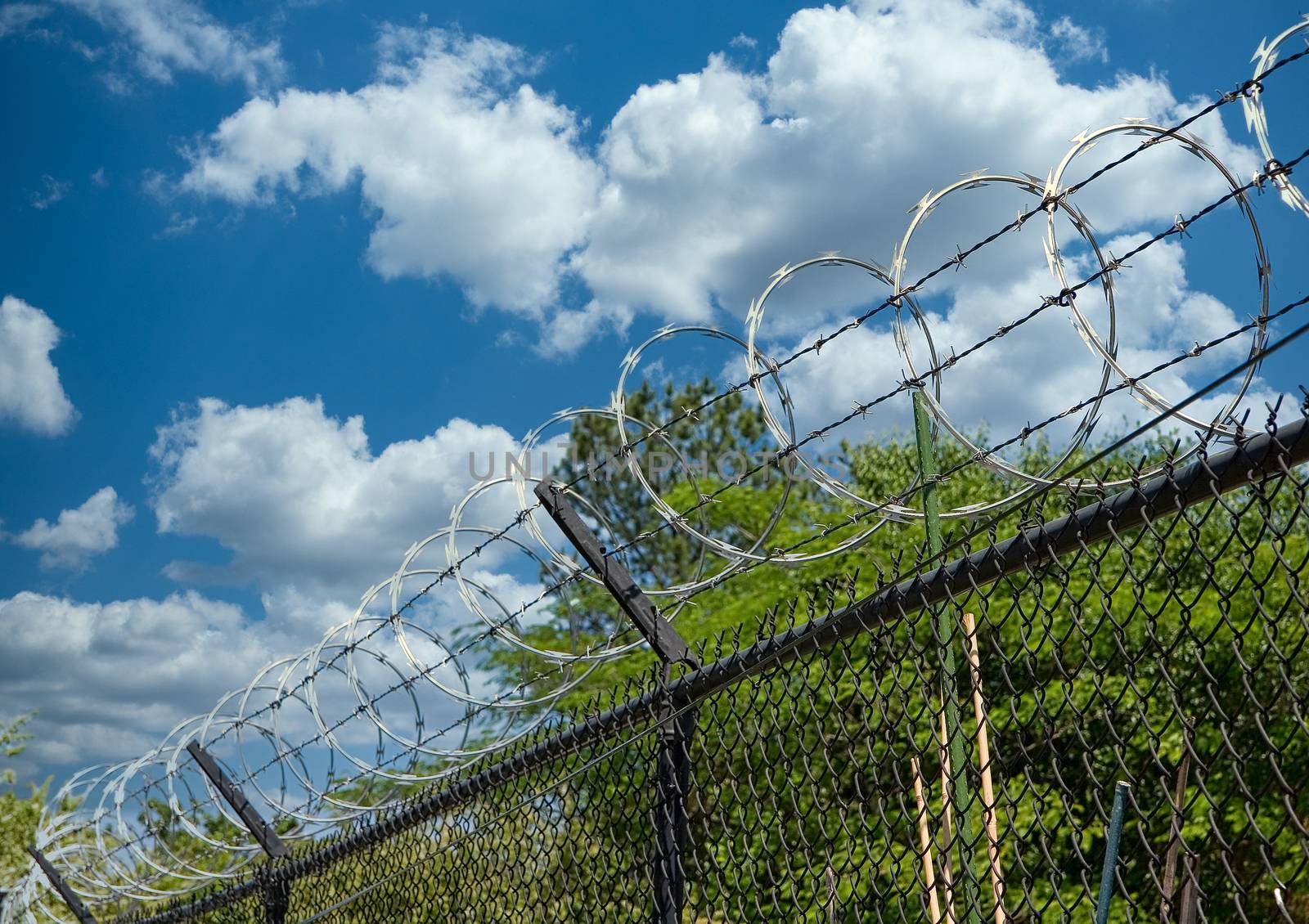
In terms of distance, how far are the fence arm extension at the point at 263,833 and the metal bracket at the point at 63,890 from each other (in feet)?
7.84

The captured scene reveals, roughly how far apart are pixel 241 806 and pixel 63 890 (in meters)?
2.98

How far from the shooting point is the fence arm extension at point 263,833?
15.5ft

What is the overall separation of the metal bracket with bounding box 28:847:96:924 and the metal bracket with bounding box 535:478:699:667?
17.6 feet

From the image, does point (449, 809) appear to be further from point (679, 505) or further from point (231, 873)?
point (679, 505)

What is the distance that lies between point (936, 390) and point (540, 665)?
47.6 feet

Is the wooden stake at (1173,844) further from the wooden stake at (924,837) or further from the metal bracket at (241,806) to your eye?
the metal bracket at (241,806)

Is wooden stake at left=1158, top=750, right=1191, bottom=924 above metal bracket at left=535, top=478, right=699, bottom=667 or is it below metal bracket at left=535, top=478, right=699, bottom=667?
below

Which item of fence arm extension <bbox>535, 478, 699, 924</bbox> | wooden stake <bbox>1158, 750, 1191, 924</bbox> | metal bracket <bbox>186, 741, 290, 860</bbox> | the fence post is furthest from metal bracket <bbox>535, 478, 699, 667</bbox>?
metal bracket <bbox>186, 741, 290, 860</bbox>

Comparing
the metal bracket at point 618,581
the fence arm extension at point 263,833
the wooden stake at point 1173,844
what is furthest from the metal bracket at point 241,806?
the wooden stake at point 1173,844

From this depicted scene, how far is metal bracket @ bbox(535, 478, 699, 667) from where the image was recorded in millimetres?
2801

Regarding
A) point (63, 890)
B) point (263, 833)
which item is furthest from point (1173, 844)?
point (63, 890)

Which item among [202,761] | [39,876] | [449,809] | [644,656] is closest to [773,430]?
[449,809]

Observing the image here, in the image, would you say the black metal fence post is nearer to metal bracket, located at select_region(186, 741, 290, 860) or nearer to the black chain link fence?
the black chain link fence

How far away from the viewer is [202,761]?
5480 mm
